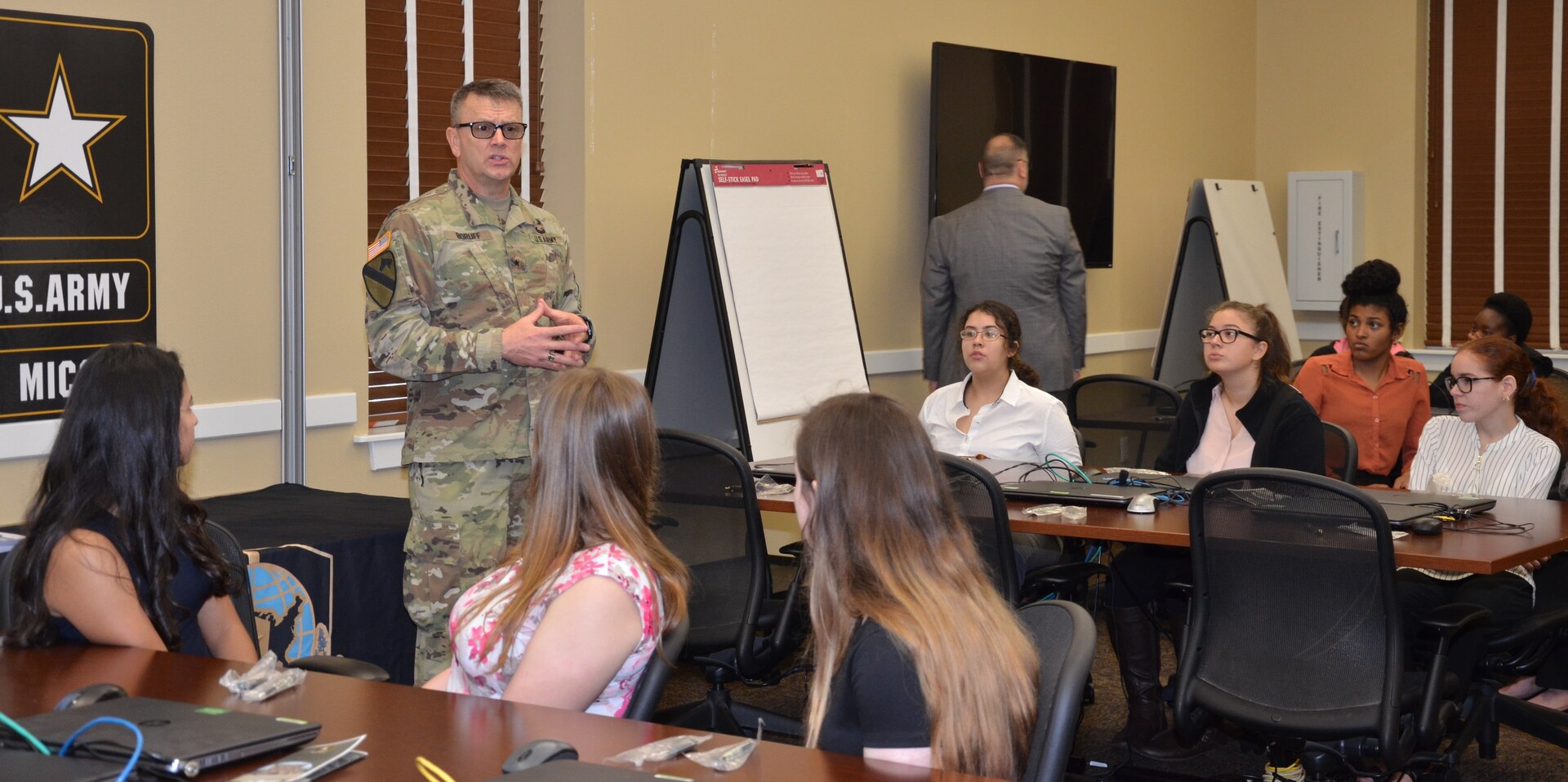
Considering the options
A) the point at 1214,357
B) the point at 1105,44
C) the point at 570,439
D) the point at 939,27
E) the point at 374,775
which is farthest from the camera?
the point at 1105,44

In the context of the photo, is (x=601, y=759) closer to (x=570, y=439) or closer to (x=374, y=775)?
(x=374, y=775)

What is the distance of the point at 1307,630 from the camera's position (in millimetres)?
2773

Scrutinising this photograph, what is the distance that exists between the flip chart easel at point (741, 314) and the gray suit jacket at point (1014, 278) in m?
0.53

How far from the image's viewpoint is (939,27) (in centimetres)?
638

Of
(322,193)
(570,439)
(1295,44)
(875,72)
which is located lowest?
(570,439)

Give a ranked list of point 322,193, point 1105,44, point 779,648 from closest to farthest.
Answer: point 779,648 < point 322,193 < point 1105,44

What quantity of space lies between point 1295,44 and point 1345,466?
16.7 ft

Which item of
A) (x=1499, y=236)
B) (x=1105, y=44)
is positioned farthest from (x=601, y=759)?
(x=1499, y=236)

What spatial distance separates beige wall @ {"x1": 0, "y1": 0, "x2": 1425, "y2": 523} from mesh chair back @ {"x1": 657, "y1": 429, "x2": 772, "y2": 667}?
1.42 metres

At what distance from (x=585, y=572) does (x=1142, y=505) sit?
1675mm

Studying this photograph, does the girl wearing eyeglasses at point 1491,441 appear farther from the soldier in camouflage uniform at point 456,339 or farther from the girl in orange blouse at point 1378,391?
the soldier in camouflage uniform at point 456,339

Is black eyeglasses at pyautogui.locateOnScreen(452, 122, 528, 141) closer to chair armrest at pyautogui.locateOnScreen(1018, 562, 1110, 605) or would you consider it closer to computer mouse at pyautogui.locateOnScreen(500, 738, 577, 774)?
chair armrest at pyautogui.locateOnScreen(1018, 562, 1110, 605)

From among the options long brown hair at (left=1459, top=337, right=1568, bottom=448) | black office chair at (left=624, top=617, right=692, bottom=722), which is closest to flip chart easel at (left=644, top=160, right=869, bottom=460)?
long brown hair at (left=1459, top=337, right=1568, bottom=448)

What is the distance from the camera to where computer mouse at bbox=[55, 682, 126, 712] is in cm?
166
